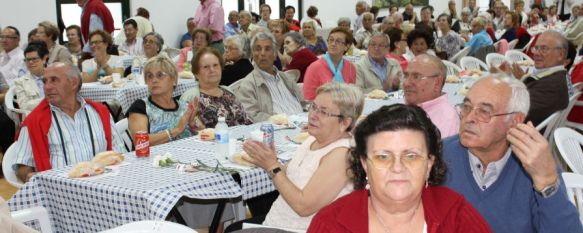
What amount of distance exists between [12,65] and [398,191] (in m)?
6.65

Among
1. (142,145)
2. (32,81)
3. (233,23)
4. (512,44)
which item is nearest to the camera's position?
(142,145)

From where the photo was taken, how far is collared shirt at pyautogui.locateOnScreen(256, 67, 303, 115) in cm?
507

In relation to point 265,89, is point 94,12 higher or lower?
higher

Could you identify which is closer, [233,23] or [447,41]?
Answer: [447,41]

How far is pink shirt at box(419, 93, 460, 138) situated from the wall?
25.1ft

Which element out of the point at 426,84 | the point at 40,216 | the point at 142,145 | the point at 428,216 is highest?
the point at 426,84

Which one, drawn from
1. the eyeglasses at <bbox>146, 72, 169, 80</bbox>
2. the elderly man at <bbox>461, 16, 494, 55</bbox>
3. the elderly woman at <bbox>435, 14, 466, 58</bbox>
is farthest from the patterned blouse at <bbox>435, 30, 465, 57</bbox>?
the eyeglasses at <bbox>146, 72, 169, 80</bbox>

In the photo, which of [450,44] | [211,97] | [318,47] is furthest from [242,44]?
[450,44]

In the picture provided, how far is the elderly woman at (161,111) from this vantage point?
405 centimetres

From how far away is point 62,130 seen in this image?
12.2 feet

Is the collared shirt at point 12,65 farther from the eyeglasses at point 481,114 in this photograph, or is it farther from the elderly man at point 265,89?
the eyeglasses at point 481,114

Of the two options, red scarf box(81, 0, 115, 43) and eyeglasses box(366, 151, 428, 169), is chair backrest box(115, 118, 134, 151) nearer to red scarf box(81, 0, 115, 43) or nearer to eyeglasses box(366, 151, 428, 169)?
eyeglasses box(366, 151, 428, 169)

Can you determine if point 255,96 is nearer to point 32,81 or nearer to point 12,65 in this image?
point 32,81

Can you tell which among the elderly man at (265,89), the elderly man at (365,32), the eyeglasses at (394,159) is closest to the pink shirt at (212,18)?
the elderly man at (365,32)
